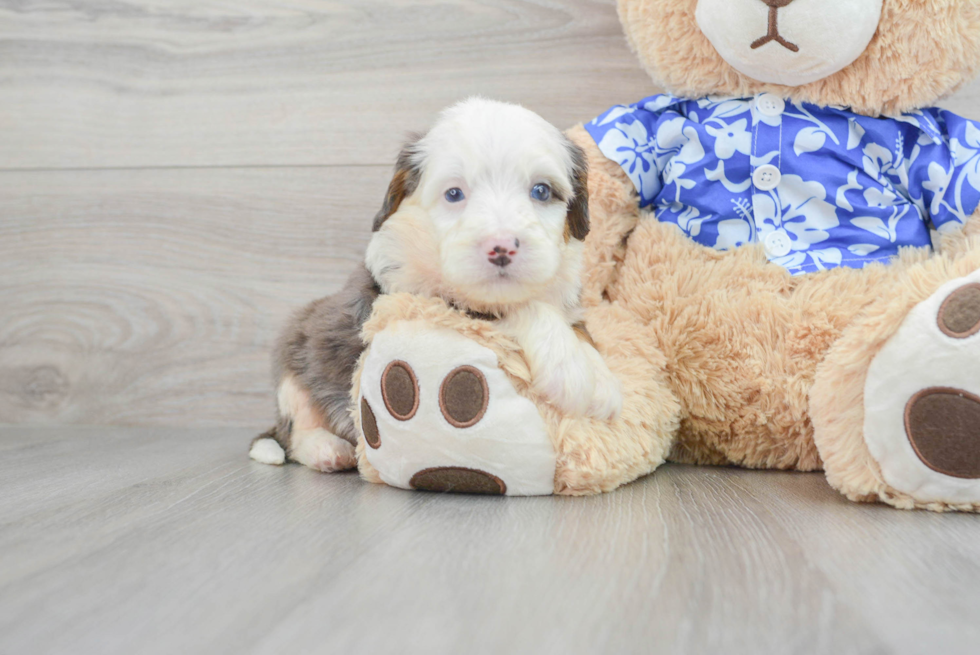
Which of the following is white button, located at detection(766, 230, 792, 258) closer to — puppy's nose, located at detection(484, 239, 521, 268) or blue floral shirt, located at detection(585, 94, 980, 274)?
blue floral shirt, located at detection(585, 94, 980, 274)

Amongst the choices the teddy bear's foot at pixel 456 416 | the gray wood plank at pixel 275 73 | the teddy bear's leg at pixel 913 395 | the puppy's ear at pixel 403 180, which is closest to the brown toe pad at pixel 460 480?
the teddy bear's foot at pixel 456 416

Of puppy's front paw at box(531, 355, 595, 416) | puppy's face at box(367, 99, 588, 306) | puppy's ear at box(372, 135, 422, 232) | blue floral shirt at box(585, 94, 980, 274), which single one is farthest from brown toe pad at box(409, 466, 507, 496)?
blue floral shirt at box(585, 94, 980, 274)

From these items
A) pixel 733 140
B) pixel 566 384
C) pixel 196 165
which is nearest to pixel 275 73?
pixel 196 165

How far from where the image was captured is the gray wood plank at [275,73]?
193cm

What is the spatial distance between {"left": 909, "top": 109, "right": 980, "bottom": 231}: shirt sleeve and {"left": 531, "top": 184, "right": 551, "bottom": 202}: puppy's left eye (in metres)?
0.72

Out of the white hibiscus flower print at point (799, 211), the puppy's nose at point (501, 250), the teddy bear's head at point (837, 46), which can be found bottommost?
the puppy's nose at point (501, 250)

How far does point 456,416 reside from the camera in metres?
1.15

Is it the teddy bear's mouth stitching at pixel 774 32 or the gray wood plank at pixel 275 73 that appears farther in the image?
the gray wood plank at pixel 275 73

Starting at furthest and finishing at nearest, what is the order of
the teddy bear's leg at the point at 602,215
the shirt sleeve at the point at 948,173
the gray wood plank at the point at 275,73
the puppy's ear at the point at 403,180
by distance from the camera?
the gray wood plank at the point at 275,73 < the teddy bear's leg at the point at 602,215 < the shirt sleeve at the point at 948,173 < the puppy's ear at the point at 403,180

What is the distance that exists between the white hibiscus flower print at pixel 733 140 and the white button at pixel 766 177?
0.05 meters

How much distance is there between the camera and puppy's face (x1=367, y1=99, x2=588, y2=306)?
3.65 ft

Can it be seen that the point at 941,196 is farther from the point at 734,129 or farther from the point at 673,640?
the point at 673,640

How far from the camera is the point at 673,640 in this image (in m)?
0.69

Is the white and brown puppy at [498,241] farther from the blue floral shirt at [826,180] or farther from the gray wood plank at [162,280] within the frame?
the gray wood plank at [162,280]
